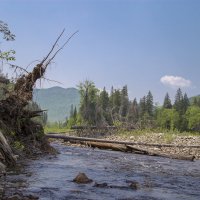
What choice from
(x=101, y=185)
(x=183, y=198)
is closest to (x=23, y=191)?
(x=101, y=185)

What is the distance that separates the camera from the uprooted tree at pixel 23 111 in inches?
678

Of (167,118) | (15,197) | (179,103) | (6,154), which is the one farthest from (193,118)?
(15,197)

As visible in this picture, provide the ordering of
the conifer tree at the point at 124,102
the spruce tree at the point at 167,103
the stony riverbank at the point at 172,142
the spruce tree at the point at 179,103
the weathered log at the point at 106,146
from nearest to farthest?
1. the weathered log at the point at 106,146
2. the stony riverbank at the point at 172,142
3. the spruce tree at the point at 179,103
4. the conifer tree at the point at 124,102
5. the spruce tree at the point at 167,103

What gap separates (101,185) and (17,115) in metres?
8.51

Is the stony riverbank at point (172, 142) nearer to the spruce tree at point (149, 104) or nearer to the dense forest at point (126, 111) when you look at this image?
the dense forest at point (126, 111)

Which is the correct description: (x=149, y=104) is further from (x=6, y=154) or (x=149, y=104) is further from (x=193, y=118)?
(x=6, y=154)

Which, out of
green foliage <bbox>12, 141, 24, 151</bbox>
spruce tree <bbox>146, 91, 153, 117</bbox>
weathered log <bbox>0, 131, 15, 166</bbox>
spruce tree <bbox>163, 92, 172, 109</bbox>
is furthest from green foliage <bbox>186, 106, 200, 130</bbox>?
weathered log <bbox>0, 131, 15, 166</bbox>

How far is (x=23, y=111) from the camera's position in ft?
59.0

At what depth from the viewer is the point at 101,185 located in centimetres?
1017

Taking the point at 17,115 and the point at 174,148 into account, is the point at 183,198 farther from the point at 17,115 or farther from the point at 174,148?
the point at 174,148

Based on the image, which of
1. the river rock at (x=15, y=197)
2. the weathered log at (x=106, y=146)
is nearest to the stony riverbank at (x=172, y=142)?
the weathered log at (x=106, y=146)

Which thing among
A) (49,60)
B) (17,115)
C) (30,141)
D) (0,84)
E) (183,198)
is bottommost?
(183,198)

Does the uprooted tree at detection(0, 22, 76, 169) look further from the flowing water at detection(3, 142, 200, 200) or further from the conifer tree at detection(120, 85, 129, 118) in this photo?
the conifer tree at detection(120, 85, 129, 118)

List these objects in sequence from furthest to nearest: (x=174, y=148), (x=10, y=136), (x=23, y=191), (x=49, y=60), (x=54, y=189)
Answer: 1. (x=174, y=148)
2. (x=49, y=60)
3. (x=10, y=136)
4. (x=54, y=189)
5. (x=23, y=191)
